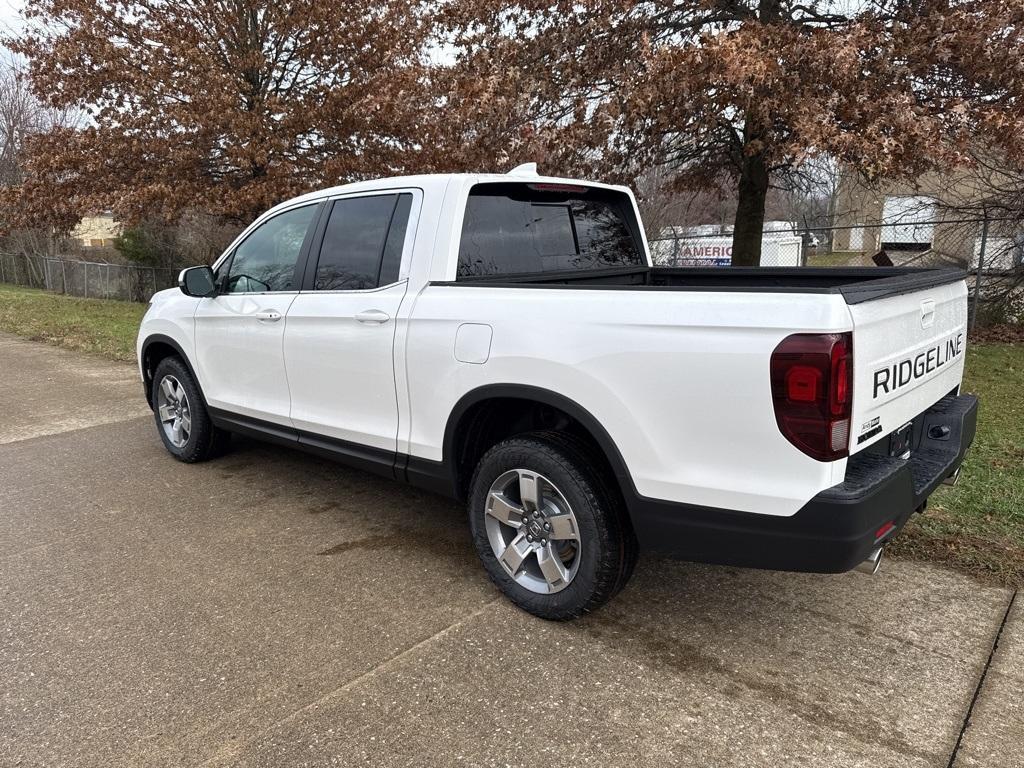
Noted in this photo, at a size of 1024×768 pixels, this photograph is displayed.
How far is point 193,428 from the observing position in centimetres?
523

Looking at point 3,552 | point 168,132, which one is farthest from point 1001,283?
point 168,132

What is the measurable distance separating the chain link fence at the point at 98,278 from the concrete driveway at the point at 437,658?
19.6 metres

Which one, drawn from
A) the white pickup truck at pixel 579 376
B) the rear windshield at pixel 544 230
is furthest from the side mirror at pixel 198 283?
the rear windshield at pixel 544 230

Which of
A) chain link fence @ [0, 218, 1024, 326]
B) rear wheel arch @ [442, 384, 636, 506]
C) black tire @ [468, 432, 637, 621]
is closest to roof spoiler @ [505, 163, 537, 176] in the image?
rear wheel arch @ [442, 384, 636, 506]

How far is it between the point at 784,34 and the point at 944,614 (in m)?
5.60

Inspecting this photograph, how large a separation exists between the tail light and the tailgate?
0.06 metres

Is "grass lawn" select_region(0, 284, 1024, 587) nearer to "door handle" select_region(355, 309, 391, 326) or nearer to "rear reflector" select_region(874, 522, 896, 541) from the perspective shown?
"rear reflector" select_region(874, 522, 896, 541)

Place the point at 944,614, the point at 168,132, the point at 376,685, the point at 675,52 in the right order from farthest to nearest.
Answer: the point at 168,132 → the point at 675,52 → the point at 944,614 → the point at 376,685

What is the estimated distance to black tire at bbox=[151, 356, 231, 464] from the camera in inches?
204

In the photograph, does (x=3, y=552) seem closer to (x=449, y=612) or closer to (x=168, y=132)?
(x=449, y=612)

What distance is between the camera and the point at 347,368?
151 inches

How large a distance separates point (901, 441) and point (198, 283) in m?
4.02

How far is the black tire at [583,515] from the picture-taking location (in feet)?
9.52

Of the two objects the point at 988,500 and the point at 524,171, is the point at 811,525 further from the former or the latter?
the point at 988,500
